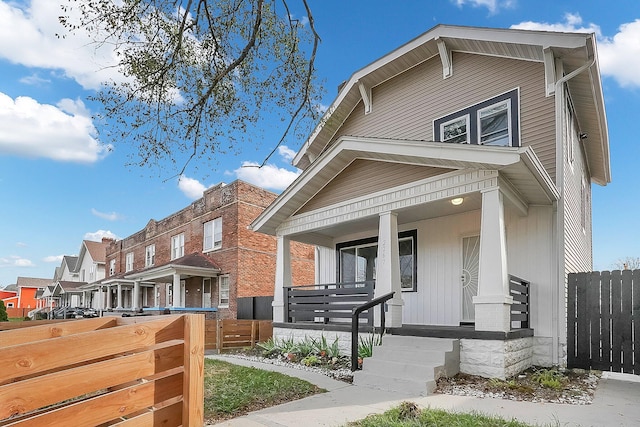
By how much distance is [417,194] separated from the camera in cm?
883

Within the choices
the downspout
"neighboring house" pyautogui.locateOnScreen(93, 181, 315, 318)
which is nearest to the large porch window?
the downspout

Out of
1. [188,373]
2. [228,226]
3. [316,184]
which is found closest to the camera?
[188,373]

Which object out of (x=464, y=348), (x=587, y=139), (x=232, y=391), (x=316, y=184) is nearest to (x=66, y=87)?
(x=316, y=184)

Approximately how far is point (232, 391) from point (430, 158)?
523 centimetres

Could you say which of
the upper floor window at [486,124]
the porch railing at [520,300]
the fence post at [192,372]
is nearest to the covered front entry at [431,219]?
the porch railing at [520,300]

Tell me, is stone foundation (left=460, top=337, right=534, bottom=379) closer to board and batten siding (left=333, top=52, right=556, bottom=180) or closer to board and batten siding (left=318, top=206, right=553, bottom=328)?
board and batten siding (left=318, top=206, right=553, bottom=328)

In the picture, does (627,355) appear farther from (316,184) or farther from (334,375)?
(316,184)

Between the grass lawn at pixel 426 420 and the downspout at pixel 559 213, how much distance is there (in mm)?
4362

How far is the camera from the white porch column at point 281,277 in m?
11.5

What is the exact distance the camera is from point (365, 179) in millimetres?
9930

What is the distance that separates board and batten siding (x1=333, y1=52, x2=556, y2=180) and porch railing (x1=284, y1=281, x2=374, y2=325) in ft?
13.7

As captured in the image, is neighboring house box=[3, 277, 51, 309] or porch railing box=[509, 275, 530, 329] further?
neighboring house box=[3, 277, 51, 309]

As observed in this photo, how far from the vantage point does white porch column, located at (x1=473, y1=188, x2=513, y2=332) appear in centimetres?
730

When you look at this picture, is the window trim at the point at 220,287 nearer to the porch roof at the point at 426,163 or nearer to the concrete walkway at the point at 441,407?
the porch roof at the point at 426,163
